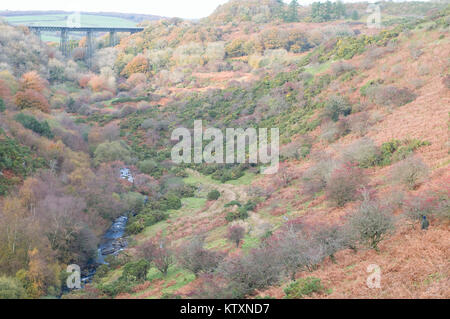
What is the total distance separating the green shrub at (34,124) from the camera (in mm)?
28688

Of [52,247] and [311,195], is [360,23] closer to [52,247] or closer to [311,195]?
[311,195]

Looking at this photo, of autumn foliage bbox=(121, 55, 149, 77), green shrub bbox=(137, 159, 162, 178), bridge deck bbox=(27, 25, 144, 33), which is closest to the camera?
green shrub bbox=(137, 159, 162, 178)

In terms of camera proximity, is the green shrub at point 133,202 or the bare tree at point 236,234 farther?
the green shrub at point 133,202

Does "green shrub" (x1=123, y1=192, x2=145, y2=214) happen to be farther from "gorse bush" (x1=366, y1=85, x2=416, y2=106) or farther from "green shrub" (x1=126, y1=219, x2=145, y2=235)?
"gorse bush" (x1=366, y1=85, x2=416, y2=106)

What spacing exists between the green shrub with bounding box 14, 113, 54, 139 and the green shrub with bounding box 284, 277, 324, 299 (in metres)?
24.2

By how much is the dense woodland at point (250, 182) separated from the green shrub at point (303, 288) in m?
0.05

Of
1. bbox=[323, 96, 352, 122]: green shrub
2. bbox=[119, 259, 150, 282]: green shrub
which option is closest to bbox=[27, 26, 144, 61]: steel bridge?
bbox=[323, 96, 352, 122]: green shrub

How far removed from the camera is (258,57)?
58.8 metres

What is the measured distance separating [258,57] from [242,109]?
64.4 feet

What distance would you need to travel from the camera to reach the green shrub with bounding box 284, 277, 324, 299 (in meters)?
10.8

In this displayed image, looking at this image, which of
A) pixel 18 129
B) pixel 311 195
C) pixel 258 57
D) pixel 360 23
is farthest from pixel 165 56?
pixel 311 195

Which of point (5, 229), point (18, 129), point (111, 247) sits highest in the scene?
point (18, 129)

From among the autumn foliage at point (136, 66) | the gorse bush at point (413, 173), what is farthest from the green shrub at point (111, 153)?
the autumn foliage at point (136, 66)

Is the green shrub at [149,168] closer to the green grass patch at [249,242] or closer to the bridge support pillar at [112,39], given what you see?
the green grass patch at [249,242]
